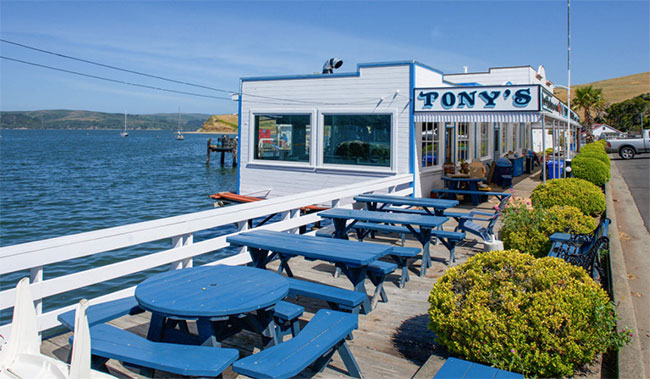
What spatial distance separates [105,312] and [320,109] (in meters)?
10.6

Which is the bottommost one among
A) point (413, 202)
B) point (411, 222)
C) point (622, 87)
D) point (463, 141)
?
point (411, 222)

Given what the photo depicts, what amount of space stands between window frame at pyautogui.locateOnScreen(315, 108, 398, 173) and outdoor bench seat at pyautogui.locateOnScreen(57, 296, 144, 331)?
9525 mm

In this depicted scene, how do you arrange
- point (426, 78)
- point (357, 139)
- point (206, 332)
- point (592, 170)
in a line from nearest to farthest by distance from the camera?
point (206, 332) < point (426, 78) < point (357, 139) < point (592, 170)

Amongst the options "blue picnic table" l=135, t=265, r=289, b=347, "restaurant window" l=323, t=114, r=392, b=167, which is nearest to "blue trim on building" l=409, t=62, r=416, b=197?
"restaurant window" l=323, t=114, r=392, b=167

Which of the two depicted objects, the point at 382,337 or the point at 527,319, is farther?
the point at 382,337

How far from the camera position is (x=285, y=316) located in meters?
3.89

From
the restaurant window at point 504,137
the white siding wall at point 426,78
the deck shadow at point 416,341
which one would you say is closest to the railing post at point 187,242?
the deck shadow at point 416,341

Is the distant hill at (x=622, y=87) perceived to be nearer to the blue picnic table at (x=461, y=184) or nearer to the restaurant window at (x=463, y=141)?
the restaurant window at (x=463, y=141)

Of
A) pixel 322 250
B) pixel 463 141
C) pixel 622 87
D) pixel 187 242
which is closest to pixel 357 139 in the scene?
pixel 463 141

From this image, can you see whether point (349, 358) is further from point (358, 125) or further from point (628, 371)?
point (358, 125)

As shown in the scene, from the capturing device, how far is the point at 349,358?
3.71m

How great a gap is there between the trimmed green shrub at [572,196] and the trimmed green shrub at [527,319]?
6.16m

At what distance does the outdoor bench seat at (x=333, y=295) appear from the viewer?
423 cm

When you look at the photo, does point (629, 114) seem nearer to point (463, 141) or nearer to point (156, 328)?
point (463, 141)
